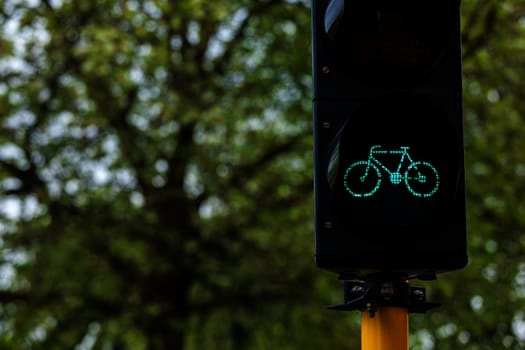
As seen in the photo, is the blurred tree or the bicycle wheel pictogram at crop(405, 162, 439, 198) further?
the blurred tree

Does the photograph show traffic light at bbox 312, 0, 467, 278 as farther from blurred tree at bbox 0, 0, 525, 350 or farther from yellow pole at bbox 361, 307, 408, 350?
blurred tree at bbox 0, 0, 525, 350

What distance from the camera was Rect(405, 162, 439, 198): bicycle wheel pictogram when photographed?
8.98 feet

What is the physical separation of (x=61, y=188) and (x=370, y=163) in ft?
27.7

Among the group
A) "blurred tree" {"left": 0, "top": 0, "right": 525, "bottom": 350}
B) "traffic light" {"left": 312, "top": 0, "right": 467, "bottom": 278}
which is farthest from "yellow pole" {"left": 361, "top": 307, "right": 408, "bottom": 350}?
"blurred tree" {"left": 0, "top": 0, "right": 525, "bottom": 350}

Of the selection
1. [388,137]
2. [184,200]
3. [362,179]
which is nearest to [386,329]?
[362,179]

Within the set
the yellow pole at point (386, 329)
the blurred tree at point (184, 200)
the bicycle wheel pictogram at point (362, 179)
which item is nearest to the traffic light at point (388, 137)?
the bicycle wheel pictogram at point (362, 179)

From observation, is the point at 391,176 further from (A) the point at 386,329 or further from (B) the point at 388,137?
(A) the point at 386,329

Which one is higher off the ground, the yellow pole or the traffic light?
the traffic light

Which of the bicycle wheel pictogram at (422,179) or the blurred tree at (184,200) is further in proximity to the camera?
the blurred tree at (184,200)

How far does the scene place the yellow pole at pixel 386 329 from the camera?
274 cm

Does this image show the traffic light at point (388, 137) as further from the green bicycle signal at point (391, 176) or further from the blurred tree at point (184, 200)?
the blurred tree at point (184, 200)

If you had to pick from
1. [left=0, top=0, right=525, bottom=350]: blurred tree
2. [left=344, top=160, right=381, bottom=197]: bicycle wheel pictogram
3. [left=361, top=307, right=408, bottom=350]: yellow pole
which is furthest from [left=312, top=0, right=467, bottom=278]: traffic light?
[left=0, top=0, right=525, bottom=350]: blurred tree

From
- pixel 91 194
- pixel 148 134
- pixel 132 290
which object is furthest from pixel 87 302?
pixel 148 134

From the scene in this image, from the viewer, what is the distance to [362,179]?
8.98 ft
